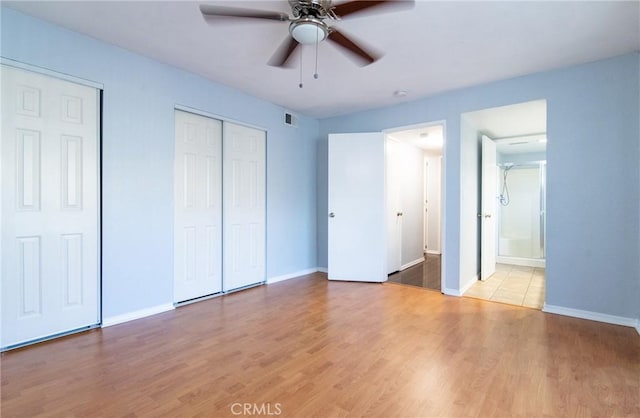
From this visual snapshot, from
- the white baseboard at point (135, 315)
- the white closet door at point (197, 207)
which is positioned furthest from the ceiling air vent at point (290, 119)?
the white baseboard at point (135, 315)

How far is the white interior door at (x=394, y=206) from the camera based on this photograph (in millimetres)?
4500

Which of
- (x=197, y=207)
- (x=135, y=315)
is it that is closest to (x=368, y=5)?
(x=197, y=207)

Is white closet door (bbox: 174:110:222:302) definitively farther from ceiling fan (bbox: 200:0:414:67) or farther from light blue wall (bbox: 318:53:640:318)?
light blue wall (bbox: 318:53:640:318)

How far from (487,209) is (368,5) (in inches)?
144

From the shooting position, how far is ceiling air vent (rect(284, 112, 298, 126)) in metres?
4.41

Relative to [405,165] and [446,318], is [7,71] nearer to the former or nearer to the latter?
[446,318]

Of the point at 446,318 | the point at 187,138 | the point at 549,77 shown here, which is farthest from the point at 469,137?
the point at 187,138

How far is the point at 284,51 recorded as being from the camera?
2303 millimetres

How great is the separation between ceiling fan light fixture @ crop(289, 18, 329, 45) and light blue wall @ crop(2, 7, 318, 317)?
67.4 inches

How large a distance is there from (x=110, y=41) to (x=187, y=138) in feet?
3.35

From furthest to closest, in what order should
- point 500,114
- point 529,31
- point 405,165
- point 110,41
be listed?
point 405,165 → point 500,114 → point 110,41 → point 529,31

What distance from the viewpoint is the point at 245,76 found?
10.8ft

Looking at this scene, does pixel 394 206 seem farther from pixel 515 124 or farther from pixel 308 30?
pixel 308 30

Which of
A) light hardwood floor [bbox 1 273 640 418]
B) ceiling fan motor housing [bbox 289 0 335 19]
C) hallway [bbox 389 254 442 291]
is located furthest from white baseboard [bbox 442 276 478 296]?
ceiling fan motor housing [bbox 289 0 335 19]
